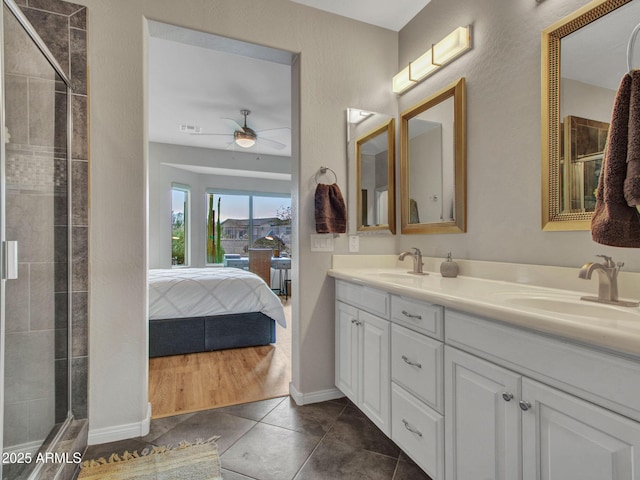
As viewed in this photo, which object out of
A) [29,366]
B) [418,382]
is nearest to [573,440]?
[418,382]

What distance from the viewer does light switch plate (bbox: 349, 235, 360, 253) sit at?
2.34 meters

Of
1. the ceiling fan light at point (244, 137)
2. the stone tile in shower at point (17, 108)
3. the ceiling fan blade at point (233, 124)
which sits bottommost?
the stone tile in shower at point (17, 108)

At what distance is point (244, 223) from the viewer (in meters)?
6.76

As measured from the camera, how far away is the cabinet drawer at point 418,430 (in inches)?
49.9

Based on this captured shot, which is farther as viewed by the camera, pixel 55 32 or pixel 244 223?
pixel 244 223

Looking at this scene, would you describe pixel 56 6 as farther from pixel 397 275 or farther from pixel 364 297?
pixel 397 275

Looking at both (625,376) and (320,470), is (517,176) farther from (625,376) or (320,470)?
(320,470)

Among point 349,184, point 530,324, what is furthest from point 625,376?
point 349,184

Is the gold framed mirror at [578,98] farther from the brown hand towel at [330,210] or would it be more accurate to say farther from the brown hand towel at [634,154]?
the brown hand towel at [330,210]

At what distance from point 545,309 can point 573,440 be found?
52 cm

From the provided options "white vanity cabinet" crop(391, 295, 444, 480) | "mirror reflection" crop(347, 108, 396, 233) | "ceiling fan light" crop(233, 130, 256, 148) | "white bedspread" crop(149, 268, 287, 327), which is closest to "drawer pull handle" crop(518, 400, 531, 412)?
"white vanity cabinet" crop(391, 295, 444, 480)

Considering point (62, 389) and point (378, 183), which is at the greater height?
point (378, 183)

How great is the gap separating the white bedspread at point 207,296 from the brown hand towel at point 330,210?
1434 millimetres

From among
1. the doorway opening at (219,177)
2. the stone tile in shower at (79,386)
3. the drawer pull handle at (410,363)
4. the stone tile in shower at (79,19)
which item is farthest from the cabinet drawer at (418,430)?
the stone tile in shower at (79,19)
